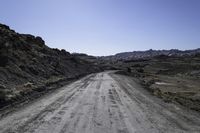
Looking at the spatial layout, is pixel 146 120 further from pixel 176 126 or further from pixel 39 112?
pixel 39 112

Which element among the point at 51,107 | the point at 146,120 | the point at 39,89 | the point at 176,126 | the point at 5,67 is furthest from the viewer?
the point at 5,67

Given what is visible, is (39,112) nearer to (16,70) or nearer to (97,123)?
(97,123)

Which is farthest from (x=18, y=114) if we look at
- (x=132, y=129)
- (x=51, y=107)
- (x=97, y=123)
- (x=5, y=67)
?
(x=5, y=67)

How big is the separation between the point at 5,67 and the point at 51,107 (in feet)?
60.7

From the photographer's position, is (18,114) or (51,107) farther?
(51,107)

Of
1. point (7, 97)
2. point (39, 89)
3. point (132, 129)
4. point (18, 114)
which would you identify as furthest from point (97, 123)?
point (39, 89)

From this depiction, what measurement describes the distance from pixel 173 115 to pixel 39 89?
1608cm

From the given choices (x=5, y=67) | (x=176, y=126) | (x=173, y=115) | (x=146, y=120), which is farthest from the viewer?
(x=5, y=67)

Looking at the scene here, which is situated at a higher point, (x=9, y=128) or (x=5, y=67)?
(x=5, y=67)

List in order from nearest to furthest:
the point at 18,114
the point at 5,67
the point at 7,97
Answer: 1. the point at 18,114
2. the point at 7,97
3. the point at 5,67

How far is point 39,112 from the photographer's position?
50.8 ft

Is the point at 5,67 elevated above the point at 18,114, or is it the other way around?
the point at 5,67

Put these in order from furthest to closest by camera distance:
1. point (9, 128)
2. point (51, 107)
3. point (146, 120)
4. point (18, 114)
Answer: point (51, 107)
point (18, 114)
point (146, 120)
point (9, 128)

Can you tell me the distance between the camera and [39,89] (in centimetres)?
2853
